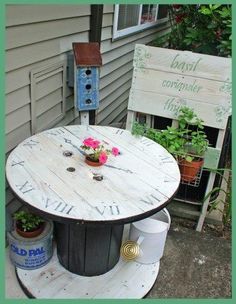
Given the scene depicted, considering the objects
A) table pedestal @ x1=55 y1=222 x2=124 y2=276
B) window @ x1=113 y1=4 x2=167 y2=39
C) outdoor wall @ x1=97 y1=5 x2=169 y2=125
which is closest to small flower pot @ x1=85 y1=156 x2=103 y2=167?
table pedestal @ x1=55 y1=222 x2=124 y2=276

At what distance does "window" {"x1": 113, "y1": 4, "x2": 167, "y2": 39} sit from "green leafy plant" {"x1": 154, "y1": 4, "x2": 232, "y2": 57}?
56 cm

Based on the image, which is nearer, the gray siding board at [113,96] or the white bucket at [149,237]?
the white bucket at [149,237]

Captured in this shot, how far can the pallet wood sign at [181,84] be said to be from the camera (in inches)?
98.8

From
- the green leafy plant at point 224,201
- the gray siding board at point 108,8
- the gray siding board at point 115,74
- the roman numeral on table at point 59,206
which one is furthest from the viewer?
the gray siding board at point 115,74

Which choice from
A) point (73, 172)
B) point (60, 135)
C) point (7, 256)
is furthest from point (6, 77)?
point (7, 256)

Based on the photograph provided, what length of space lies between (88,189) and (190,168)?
1061mm

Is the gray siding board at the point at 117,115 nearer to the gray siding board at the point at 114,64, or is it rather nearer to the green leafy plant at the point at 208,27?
the gray siding board at the point at 114,64

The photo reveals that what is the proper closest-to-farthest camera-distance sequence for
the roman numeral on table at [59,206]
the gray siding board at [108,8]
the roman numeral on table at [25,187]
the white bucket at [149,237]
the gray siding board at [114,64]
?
1. the roman numeral on table at [59,206]
2. the roman numeral on table at [25,187]
3. the white bucket at [149,237]
4. the gray siding board at [108,8]
5. the gray siding board at [114,64]

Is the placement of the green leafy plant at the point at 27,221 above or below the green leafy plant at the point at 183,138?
below

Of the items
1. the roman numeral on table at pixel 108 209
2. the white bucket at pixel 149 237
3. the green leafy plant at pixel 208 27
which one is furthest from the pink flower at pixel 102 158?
the green leafy plant at pixel 208 27

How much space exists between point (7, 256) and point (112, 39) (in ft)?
8.01

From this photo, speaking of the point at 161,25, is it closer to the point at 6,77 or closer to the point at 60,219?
the point at 6,77

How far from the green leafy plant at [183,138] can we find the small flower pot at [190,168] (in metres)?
0.04

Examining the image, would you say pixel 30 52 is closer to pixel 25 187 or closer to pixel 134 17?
pixel 25 187
